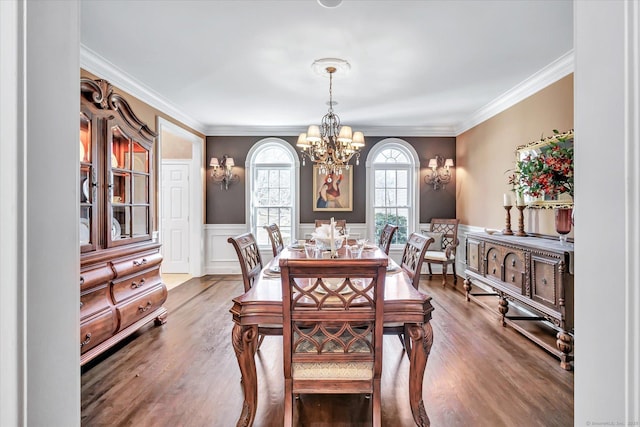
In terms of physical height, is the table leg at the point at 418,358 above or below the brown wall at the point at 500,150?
below

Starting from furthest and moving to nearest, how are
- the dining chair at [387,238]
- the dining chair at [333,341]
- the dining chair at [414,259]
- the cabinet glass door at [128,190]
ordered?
the dining chair at [387,238] < the cabinet glass door at [128,190] < the dining chair at [414,259] < the dining chair at [333,341]

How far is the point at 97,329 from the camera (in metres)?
2.41

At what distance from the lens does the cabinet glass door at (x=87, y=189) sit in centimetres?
244

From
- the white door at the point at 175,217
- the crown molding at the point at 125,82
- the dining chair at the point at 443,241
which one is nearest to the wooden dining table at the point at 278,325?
the crown molding at the point at 125,82

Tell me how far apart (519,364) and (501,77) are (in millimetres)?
2821

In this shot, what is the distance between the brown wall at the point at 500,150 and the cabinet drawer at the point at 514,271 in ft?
1.94

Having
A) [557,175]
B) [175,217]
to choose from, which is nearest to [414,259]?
[557,175]

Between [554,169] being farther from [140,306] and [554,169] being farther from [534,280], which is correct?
[140,306]

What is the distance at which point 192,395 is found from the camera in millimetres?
2113

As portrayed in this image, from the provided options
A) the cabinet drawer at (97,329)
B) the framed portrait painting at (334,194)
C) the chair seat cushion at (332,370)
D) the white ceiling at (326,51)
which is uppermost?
the white ceiling at (326,51)

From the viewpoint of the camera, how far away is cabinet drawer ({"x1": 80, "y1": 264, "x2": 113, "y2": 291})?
91.3 inches

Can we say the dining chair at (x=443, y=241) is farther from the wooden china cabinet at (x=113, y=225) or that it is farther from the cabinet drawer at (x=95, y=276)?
the cabinet drawer at (x=95, y=276)
